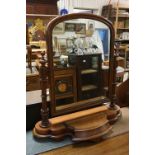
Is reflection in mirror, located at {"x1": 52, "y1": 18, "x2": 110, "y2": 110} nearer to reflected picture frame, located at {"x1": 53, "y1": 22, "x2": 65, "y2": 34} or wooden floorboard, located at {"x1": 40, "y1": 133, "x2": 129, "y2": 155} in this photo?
reflected picture frame, located at {"x1": 53, "y1": 22, "x2": 65, "y2": 34}

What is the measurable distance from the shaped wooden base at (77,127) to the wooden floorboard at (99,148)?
0.21 ft

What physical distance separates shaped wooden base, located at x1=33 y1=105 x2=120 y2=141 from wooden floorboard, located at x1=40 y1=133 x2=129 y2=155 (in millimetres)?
63

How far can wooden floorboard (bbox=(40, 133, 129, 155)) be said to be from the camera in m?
1.88

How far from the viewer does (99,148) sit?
6.44 feet

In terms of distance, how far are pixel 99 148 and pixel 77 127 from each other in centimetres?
27

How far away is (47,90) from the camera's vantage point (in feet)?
7.30

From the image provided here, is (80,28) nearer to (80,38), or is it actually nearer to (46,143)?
(80,38)

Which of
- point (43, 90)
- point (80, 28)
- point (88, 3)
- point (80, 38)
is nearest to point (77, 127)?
point (43, 90)

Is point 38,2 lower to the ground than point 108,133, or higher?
higher

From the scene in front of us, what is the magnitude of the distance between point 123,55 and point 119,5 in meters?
1.26

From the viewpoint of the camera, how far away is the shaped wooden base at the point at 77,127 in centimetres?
204

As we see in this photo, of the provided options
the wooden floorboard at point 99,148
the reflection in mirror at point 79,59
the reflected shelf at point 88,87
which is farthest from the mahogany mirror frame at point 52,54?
the wooden floorboard at point 99,148

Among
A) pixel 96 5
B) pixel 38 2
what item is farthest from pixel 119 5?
pixel 38 2
